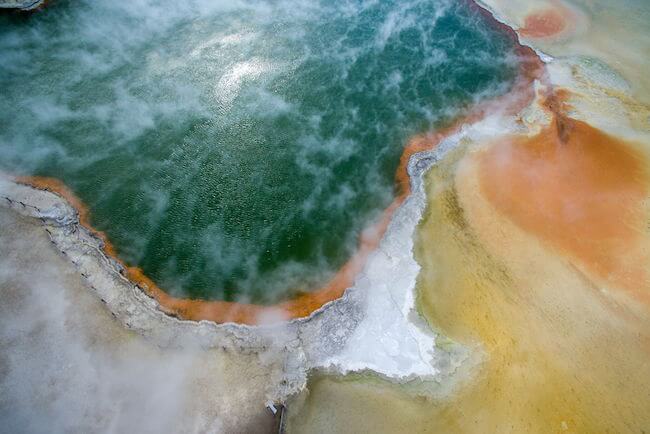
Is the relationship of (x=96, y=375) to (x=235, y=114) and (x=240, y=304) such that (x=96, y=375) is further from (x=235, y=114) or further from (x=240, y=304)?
(x=235, y=114)

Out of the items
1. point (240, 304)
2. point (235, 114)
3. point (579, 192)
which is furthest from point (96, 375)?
point (579, 192)

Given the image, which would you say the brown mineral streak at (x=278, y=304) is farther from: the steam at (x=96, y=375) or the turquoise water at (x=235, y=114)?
the steam at (x=96, y=375)

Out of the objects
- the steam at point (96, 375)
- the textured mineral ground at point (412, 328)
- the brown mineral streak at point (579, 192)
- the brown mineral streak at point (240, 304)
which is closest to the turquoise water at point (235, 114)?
the brown mineral streak at point (240, 304)

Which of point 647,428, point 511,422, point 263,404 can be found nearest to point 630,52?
point 647,428

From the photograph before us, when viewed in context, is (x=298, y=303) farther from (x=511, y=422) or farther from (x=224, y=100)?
(x=224, y=100)

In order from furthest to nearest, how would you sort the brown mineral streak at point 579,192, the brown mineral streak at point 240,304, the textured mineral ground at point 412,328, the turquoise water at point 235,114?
the turquoise water at point 235,114 < the brown mineral streak at point 579,192 < the brown mineral streak at point 240,304 < the textured mineral ground at point 412,328
